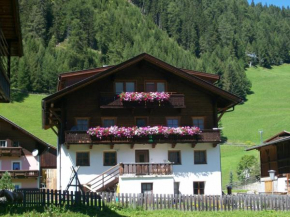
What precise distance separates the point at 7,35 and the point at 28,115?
84.5 m

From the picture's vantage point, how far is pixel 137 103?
3600 cm

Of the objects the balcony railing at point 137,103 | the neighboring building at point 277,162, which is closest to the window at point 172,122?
the balcony railing at point 137,103

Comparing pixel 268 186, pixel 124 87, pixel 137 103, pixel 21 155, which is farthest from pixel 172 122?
pixel 21 155

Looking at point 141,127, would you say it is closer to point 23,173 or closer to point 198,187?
point 198,187

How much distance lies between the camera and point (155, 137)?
35406 millimetres

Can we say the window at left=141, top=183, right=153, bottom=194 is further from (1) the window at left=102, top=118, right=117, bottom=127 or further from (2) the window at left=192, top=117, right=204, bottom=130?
(2) the window at left=192, top=117, right=204, bottom=130

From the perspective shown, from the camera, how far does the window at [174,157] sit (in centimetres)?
3625

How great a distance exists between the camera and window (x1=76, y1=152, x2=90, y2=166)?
115 ft

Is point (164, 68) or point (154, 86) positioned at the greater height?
point (164, 68)

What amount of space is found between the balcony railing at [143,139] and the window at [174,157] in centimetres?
130

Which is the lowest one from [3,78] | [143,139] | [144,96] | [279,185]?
[279,185]

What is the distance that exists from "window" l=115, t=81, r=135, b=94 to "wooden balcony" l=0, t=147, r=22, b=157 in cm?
1550

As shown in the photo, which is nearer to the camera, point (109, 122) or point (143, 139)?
point (143, 139)

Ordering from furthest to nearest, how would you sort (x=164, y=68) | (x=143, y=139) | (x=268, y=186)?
(x=268, y=186) → (x=164, y=68) → (x=143, y=139)
